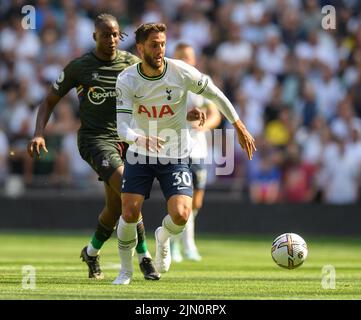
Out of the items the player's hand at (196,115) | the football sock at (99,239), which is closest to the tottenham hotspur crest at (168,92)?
the player's hand at (196,115)

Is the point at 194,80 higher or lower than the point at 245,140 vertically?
higher

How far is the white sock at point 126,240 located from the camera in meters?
9.54

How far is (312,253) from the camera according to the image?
48.6 feet

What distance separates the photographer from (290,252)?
1046cm

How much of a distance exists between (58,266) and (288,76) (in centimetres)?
959

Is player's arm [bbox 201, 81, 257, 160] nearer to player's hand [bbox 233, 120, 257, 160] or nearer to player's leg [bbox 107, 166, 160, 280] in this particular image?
player's hand [bbox 233, 120, 257, 160]

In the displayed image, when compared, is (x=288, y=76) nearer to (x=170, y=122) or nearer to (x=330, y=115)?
(x=330, y=115)

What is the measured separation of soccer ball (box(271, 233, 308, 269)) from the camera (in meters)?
10.4

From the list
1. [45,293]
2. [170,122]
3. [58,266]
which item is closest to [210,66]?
[58,266]

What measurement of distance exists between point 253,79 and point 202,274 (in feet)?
32.0

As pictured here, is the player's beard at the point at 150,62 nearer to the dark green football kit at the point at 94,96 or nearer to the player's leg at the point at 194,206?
the dark green football kit at the point at 94,96

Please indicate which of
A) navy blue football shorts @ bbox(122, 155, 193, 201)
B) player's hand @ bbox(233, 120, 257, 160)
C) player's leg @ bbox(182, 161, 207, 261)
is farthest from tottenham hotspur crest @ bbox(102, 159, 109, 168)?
player's leg @ bbox(182, 161, 207, 261)

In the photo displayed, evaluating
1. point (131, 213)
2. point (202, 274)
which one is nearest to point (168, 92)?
point (131, 213)

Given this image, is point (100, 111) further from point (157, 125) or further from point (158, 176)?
point (158, 176)
